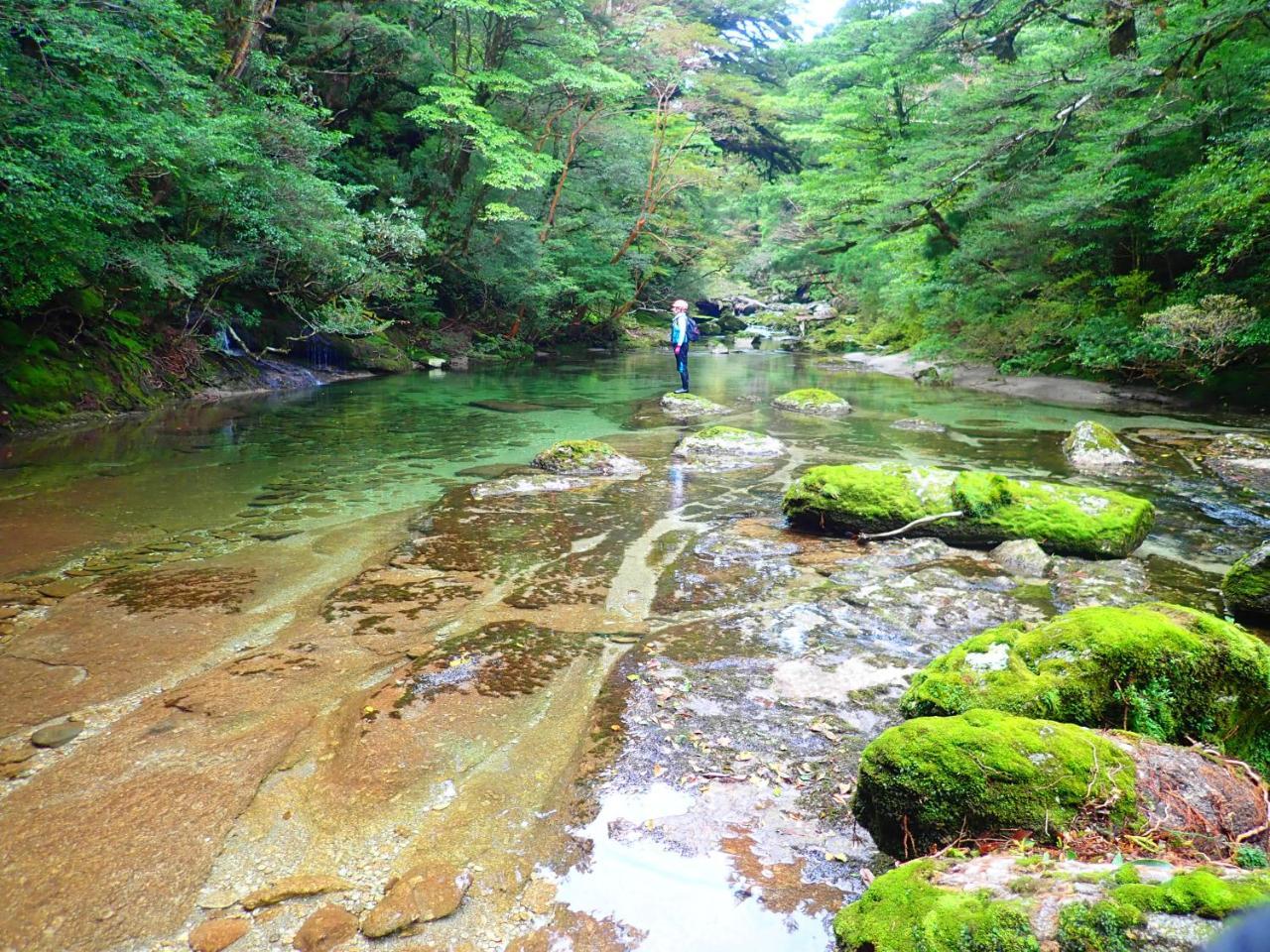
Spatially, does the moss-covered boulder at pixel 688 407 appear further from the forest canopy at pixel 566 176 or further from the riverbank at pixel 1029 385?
the riverbank at pixel 1029 385

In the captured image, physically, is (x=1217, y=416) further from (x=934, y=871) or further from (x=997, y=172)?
(x=934, y=871)

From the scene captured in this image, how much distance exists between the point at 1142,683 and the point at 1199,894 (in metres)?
1.63

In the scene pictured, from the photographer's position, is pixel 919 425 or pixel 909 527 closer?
pixel 909 527

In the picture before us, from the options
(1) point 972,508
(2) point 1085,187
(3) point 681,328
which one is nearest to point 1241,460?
(1) point 972,508

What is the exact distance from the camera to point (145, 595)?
5043mm

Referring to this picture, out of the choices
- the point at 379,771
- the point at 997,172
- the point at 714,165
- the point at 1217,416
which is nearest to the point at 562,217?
the point at 714,165

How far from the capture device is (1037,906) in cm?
184

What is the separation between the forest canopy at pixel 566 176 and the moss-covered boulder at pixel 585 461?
6058mm

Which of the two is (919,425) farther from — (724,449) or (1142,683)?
(1142,683)

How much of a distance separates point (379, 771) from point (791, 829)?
1.80m

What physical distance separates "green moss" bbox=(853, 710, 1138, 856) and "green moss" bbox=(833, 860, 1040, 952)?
1.27 ft

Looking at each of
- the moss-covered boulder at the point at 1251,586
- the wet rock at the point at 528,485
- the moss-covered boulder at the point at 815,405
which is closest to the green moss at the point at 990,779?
the moss-covered boulder at the point at 1251,586

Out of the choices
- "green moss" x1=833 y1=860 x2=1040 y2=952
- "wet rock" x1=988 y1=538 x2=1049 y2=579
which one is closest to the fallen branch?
"wet rock" x1=988 y1=538 x2=1049 y2=579

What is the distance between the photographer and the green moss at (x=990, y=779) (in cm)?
244
